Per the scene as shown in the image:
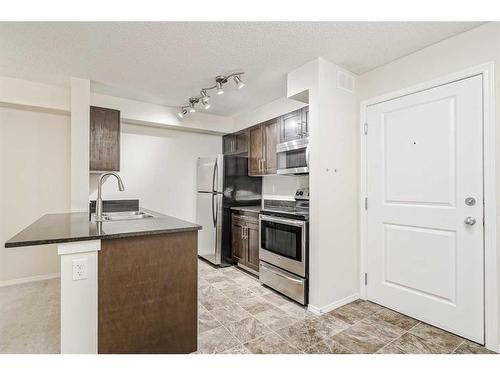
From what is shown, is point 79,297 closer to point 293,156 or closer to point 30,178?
point 293,156

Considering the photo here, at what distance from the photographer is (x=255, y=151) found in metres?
3.96

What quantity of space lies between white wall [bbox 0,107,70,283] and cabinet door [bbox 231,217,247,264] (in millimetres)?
2400

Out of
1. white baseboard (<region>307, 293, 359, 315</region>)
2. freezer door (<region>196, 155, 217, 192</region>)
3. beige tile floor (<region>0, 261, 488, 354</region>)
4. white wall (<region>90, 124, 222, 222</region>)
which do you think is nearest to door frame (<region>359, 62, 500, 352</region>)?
beige tile floor (<region>0, 261, 488, 354</region>)

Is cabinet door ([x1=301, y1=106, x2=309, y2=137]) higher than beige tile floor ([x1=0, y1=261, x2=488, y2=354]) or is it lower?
higher

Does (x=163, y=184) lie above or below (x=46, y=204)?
above

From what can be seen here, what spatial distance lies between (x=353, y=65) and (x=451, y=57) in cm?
82

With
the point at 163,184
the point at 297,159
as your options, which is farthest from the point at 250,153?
the point at 163,184

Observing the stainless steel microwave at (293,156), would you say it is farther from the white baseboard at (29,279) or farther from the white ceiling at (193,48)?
the white baseboard at (29,279)

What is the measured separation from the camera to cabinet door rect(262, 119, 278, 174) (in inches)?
140

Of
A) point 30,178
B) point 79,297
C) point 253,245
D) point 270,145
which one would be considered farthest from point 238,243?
point 30,178

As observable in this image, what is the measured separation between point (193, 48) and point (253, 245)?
2.48 m

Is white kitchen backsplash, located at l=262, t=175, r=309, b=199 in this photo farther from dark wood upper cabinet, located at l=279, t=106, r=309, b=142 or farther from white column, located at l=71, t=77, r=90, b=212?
white column, located at l=71, t=77, r=90, b=212

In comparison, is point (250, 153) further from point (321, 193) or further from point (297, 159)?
point (321, 193)
